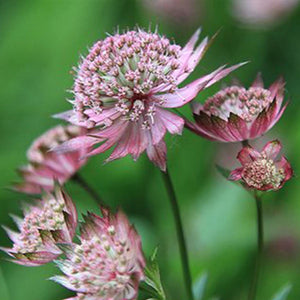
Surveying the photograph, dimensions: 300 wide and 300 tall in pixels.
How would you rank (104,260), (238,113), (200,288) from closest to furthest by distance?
(104,260)
(238,113)
(200,288)

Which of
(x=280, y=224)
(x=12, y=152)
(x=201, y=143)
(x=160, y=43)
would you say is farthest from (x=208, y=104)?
(x=12, y=152)

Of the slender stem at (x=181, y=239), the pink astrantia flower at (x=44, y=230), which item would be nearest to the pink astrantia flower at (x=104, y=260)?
the pink astrantia flower at (x=44, y=230)

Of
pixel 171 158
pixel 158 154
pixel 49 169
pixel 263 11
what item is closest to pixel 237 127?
pixel 158 154

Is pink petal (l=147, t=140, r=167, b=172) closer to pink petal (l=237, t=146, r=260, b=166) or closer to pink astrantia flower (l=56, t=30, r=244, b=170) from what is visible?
pink astrantia flower (l=56, t=30, r=244, b=170)

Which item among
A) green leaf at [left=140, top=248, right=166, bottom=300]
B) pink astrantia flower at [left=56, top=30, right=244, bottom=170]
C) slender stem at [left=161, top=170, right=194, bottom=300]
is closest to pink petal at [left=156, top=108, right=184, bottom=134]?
pink astrantia flower at [left=56, top=30, right=244, bottom=170]

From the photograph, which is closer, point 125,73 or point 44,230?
point 44,230

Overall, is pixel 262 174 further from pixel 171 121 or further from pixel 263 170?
pixel 171 121
